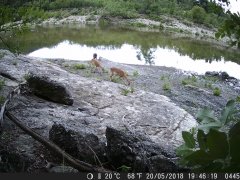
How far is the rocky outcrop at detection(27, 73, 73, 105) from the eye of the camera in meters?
8.66

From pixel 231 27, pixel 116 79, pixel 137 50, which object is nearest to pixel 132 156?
pixel 231 27

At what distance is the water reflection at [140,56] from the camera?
2383 centimetres

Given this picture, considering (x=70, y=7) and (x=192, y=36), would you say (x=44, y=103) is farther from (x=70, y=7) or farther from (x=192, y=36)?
(x=70, y=7)

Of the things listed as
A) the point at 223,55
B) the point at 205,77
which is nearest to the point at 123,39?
the point at 223,55

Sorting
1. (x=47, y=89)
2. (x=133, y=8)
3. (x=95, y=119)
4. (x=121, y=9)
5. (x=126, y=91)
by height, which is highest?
(x=133, y=8)

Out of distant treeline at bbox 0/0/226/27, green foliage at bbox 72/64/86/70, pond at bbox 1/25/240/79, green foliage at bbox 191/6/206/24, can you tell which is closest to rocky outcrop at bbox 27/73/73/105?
green foliage at bbox 72/64/86/70

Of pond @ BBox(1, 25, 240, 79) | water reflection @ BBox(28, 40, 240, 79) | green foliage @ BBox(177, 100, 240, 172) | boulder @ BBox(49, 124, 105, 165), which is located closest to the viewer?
green foliage @ BBox(177, 100, 240, 172)

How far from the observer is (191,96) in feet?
49.3

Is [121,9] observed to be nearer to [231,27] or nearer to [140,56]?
[140,56]

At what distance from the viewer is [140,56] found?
2609 cm

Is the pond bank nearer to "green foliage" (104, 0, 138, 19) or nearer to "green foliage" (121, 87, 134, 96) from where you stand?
"green foliage" (121, 87, 134, 96)

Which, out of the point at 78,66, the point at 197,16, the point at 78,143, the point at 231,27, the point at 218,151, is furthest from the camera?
the point at 197,16

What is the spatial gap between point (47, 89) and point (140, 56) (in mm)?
17812

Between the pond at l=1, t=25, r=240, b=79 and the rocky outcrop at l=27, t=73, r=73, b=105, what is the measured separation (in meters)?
12.6
